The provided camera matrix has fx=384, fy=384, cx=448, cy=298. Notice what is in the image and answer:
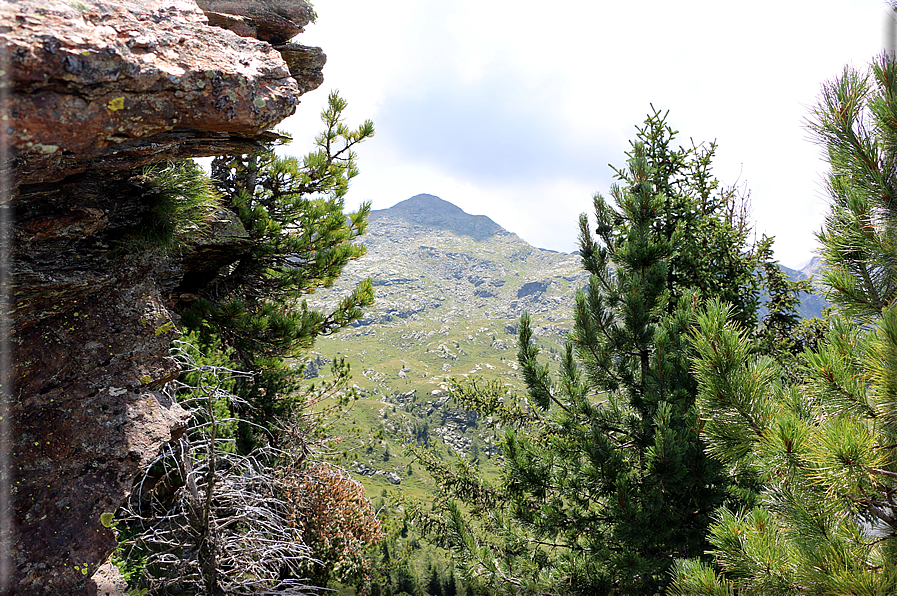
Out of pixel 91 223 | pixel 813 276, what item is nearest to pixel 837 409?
pixel 813 276

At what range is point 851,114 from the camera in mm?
3174

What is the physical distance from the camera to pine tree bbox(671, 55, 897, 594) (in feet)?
8.57

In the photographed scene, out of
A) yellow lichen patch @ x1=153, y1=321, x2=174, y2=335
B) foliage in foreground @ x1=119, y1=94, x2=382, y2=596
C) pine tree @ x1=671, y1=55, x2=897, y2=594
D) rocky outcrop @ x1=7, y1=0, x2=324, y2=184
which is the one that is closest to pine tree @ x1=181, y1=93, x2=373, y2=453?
foliage in foreground @ x1=119, y1=94, x2=382, y2=596

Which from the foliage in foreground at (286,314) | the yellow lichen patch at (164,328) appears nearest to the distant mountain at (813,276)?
the yellow lichen patch at (164,328)

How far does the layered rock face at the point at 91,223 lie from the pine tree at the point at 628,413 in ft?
17.1

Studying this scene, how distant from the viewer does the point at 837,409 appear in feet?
9.52

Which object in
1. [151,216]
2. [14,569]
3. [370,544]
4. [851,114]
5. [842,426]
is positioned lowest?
[370,544]

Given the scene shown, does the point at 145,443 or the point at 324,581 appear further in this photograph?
the point at 324,581

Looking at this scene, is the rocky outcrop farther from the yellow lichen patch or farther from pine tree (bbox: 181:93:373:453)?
pine tree (bbox: 181:93:373:453)

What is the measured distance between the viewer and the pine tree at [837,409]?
2.61 m

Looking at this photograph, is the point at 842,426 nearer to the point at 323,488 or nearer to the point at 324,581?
the point at 323,488

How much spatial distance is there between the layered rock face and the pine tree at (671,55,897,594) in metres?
5.24

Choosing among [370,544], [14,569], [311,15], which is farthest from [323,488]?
[311,15]

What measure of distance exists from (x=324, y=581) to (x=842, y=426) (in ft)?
39.2
